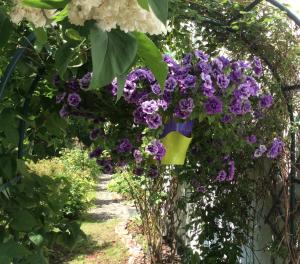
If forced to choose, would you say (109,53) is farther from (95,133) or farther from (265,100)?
(265,100)

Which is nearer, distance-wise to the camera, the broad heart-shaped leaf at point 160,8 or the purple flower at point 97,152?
the broad heart-shaped leaf at point 160,8

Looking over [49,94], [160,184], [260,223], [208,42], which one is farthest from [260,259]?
[49,94]

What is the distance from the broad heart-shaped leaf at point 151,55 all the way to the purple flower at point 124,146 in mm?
1707

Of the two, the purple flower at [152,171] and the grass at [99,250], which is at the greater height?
the purple flower at [152,171]

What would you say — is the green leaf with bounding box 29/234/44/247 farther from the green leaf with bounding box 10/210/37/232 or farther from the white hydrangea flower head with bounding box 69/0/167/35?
the white hydrangea flower head with bounding box 69/0/167/35

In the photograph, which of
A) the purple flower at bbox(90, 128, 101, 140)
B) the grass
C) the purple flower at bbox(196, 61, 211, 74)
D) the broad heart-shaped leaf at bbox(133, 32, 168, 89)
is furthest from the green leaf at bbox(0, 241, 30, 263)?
the grass

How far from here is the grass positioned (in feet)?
18.4

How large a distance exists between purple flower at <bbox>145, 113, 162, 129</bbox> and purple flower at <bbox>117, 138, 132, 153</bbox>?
0.99 feet

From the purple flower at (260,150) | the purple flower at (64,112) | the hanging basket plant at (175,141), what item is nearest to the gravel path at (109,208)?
the purple flower at (260,150)

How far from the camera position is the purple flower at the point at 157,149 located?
228cm

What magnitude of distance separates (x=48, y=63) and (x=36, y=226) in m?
0.63

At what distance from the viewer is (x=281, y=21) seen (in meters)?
2.96

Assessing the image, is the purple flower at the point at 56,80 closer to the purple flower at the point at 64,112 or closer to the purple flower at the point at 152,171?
the purple flower at the point at 64,112

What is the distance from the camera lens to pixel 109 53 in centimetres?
59
